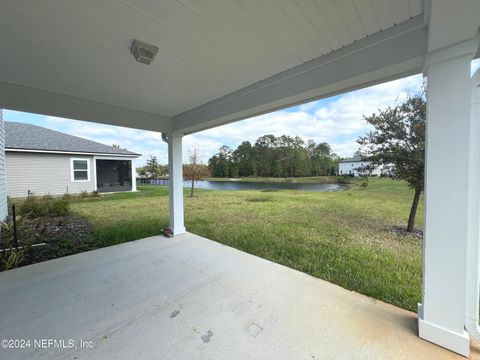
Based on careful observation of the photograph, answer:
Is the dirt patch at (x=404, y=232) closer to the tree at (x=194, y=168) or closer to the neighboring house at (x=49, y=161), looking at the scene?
the tree at (x=194, y=168)

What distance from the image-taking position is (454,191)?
1447 millimetres

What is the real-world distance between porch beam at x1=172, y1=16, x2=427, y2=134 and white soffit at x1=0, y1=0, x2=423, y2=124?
0.08 m

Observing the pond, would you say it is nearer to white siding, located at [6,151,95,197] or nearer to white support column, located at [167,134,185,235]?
white siding, located at [6,151,95,197]

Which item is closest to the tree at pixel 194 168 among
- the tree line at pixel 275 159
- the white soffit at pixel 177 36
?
the white soffit at pixel 177 36

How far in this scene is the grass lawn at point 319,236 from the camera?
2.54 m

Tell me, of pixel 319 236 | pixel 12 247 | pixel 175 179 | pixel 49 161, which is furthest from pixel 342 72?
pixel 49 161

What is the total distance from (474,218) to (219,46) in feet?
8.15

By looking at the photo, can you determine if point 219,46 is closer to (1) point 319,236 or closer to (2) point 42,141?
(1) point 319,236

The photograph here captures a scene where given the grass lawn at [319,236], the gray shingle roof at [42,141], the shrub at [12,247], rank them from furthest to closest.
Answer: the gray shingle roof at [42,141] → the shrub at [12,247] → the grass lawn at [319,236]

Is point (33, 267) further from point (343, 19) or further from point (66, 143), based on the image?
point (66, 143)

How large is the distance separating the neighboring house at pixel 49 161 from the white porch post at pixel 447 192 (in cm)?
1256

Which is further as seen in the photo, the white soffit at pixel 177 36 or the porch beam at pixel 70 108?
the porch beam at pixel 70 108

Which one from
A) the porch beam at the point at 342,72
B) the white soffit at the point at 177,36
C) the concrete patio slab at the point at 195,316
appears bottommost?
the concrete patio slab at the point at 195,316

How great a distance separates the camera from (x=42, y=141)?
31.5 ft
